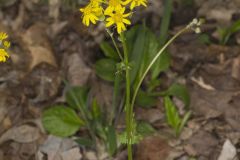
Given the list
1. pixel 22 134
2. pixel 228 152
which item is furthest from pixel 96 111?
pixel 228 152

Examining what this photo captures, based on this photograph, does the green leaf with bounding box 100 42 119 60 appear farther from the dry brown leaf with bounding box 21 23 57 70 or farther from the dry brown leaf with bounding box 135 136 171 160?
the dry brown leaf with bounding box 135 136 171 160

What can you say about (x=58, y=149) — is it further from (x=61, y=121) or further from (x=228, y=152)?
(x=228, y=152)

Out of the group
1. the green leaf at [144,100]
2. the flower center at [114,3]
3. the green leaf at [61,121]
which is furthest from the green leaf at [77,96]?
the flower center at [114,3]

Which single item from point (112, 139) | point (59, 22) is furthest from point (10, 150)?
point (59, 22)

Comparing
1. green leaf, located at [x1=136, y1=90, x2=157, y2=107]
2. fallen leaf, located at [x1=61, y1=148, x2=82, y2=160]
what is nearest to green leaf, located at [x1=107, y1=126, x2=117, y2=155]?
fallen leaf, located at [x1=61, y1=148, x2=82, y2=160]

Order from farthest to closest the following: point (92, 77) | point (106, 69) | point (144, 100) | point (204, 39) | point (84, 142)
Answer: point (204, 39) → point (92, 77) → point (106, 69) → point (144, 100) → point (84, 142)
